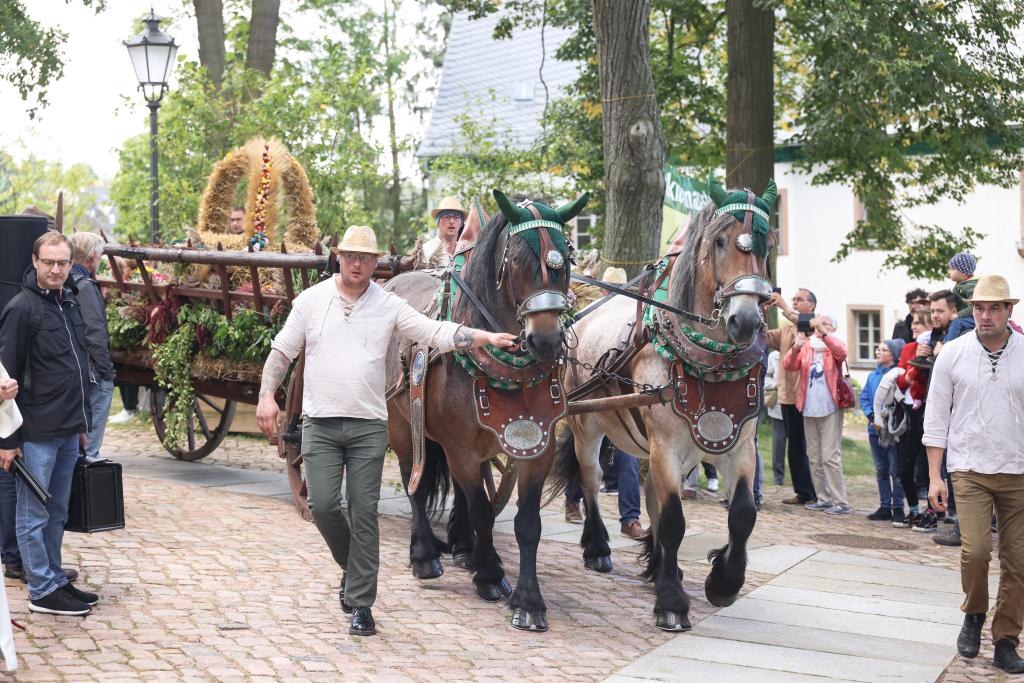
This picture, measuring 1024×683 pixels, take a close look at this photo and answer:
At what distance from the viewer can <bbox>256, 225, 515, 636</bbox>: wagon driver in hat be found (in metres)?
6.08

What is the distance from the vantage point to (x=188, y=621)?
6.16 meters

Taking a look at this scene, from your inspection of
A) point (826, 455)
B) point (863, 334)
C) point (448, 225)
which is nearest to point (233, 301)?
point (448, 225)

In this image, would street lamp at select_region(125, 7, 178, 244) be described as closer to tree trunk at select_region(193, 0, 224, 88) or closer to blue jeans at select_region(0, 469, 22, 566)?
tree trunk at select_region(193, 0, 224, 88)

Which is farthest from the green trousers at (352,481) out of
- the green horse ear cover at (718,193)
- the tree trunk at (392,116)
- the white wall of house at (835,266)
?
the white wall of house at (835,266)

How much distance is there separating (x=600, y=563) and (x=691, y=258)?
237 centimetres

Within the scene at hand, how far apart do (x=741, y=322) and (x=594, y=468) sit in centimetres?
253

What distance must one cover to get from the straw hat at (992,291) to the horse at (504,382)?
2.06 metres

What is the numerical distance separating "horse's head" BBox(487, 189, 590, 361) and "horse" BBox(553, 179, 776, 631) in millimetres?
744

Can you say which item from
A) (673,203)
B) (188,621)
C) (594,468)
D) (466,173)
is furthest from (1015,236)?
(188,621)

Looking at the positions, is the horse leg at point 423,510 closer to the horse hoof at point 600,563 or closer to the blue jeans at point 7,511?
the horse hoof at point 600,563

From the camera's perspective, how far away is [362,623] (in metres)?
6.12

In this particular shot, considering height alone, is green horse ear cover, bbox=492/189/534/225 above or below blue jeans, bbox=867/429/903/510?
above

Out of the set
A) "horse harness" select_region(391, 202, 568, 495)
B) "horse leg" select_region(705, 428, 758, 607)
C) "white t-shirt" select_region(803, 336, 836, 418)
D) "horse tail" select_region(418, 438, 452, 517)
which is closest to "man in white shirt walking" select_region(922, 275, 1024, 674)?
"horse leg" select_region(705, 428, 758, 607)

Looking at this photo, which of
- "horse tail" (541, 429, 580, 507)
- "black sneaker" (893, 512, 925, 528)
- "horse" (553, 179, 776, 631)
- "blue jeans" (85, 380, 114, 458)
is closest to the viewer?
"horse" (553, 179, 776, 631)
